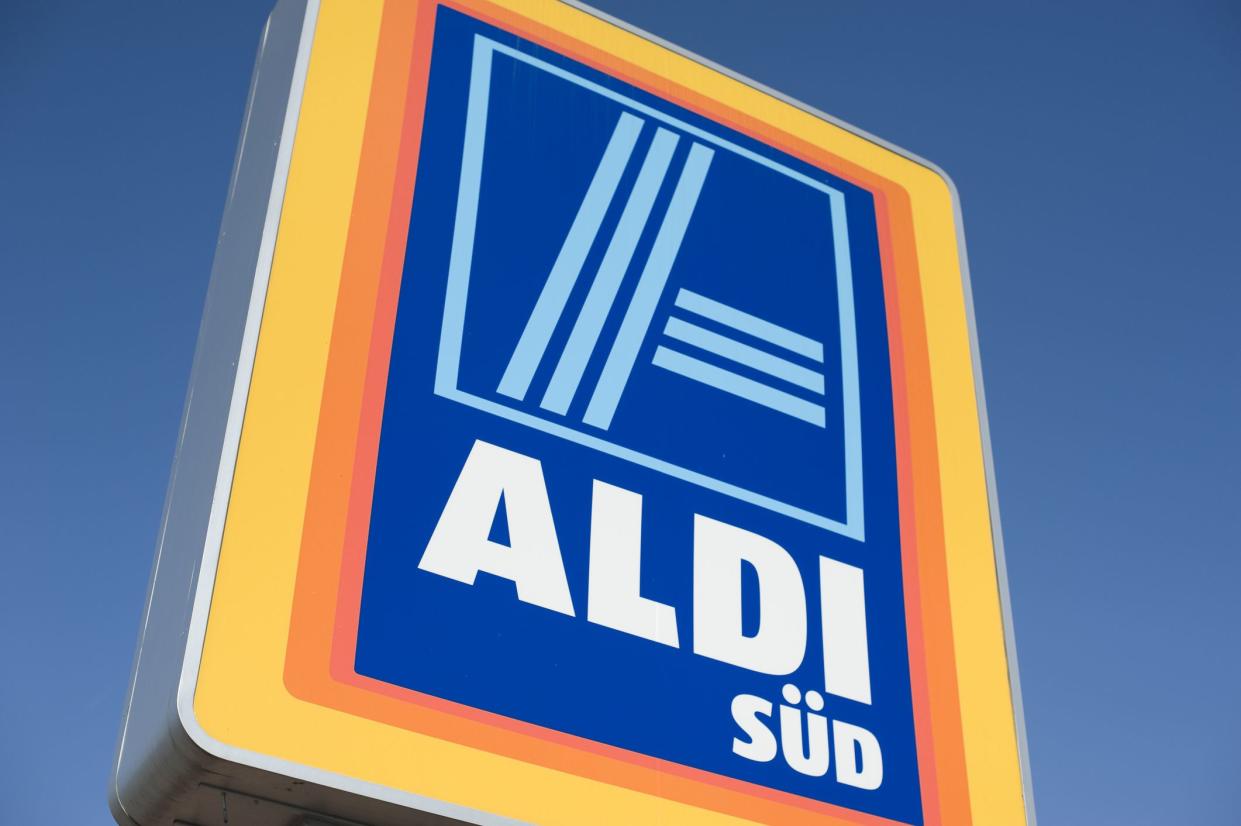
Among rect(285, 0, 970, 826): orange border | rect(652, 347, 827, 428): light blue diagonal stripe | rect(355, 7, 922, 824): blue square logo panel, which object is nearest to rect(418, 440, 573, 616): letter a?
rect(355, 7, 922, 824): blue square logo panel

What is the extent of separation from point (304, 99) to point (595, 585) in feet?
2.77

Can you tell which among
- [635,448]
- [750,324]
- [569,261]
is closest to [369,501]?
[635,448]

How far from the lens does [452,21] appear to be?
2523 mm

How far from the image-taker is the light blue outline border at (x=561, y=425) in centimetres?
207

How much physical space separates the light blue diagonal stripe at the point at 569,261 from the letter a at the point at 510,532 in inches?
5.9

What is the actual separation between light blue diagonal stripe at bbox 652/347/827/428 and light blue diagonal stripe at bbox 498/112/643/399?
188 millimetres

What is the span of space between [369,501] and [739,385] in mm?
790

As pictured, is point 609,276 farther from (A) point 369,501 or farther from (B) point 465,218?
(A) point 369,501

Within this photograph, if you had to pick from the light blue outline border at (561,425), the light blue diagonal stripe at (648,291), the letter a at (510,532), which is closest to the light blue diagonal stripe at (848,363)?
the light blue outline border at (561,425)

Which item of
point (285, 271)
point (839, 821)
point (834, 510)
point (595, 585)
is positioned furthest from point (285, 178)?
point (839, 821)

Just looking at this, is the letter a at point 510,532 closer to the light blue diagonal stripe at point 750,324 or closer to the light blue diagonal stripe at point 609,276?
the light blue diagonal stripe at point 609,276

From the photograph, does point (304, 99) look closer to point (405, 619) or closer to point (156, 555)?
point (156, 555)

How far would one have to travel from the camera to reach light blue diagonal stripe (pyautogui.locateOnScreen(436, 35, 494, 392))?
6.73 ft

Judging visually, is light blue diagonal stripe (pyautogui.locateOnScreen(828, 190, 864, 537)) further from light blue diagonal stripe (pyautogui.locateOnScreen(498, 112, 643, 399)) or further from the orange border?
light blue diagonal stripe (pyautogui.locateOnScreen(498, 112, 643, 399))
